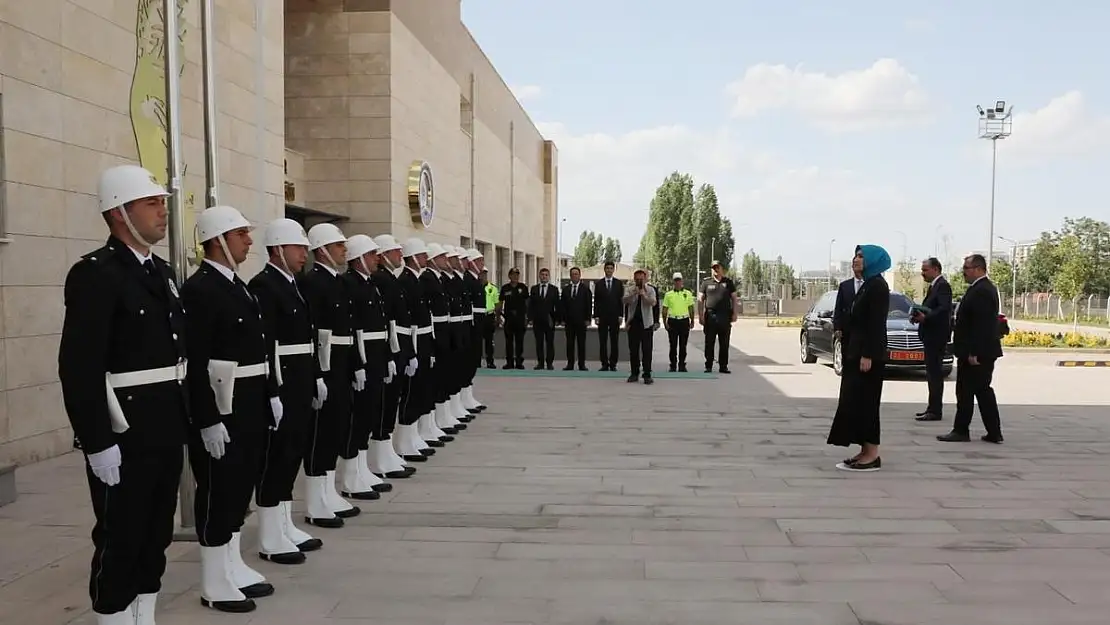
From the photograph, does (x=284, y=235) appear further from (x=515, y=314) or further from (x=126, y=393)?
(x=515, y=314)

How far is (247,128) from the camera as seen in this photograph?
1171 cm

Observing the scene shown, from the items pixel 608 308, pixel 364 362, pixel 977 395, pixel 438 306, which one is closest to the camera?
pixel 364 362

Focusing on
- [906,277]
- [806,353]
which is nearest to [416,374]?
[806,353]

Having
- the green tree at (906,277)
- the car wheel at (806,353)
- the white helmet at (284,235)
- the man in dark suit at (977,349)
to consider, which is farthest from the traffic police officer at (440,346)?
the green tree at (906,277)

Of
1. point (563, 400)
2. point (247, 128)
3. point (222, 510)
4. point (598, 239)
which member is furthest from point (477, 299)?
point (598, 239)

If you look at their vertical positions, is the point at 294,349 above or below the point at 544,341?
above

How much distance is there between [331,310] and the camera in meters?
5.89

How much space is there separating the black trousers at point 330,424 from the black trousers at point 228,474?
1231 millimetres

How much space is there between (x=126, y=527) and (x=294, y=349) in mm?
1638

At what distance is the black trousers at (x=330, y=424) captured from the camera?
571 centimetres

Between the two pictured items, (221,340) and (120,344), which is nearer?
(120,344)

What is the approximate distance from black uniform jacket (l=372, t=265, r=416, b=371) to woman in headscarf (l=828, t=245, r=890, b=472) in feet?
12.5

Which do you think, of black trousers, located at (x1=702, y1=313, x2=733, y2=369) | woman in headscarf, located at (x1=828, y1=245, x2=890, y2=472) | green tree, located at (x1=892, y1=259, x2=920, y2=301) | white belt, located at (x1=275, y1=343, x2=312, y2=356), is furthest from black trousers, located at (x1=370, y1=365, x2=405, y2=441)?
green tree, located at (x1=892, y1=259, x2=920, y2=301)

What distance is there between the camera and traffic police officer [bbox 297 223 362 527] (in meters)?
5.73
